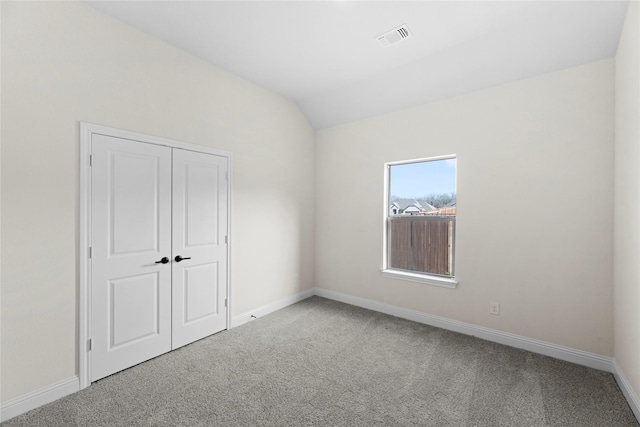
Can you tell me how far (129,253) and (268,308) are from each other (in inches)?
73.5

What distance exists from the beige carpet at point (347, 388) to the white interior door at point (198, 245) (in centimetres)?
24

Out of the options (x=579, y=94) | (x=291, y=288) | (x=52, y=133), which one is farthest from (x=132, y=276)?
(x=579, y=94)

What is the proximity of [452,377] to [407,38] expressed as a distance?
9.90 ft

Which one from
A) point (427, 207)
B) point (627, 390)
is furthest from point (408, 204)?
point (627, 390)

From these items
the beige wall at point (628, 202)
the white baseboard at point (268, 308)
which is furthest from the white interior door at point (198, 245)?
the beige wall at point (628, 202)

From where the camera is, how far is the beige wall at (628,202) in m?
1.83

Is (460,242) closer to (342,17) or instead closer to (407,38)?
(407,38)

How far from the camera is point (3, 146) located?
1.85 metres

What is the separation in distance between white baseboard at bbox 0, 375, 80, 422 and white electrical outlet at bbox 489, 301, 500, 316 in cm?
379

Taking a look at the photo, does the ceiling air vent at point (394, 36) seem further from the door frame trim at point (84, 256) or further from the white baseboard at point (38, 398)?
the white baseboard at point (38, 398)

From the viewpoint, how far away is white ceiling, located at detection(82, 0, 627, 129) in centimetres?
221

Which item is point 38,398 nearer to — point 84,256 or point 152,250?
point 84,256

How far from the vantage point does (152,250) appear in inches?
103

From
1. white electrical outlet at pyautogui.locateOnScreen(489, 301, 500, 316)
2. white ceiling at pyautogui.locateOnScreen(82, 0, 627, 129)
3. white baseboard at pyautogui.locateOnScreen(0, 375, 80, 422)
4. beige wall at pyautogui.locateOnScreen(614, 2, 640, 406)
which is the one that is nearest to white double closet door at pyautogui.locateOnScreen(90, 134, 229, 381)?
white baseboard at pyautogui.locateOnScreen(0, 375, 80, 422)
